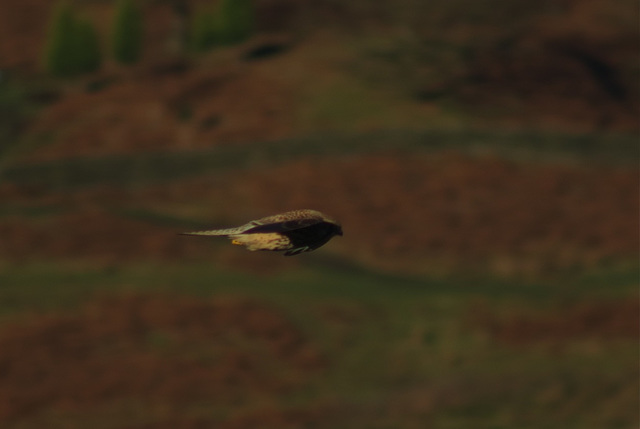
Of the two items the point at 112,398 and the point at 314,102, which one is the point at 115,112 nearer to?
the point at 314,102

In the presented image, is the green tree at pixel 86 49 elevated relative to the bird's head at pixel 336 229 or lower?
elevated

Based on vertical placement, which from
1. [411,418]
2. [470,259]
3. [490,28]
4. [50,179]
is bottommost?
[411,418]

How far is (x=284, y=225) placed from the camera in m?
2.70

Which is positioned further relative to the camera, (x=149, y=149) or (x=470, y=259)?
(x=149, y=149)

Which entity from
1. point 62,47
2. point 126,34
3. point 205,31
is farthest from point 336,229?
point 62,47

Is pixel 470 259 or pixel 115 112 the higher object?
pixel 115 112

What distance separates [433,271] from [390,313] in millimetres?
6163

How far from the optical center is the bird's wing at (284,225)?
265 cm

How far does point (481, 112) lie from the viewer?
6134 centimetres

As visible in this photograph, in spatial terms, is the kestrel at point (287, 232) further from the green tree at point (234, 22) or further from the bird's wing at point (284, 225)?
the green tree at point (234, 22)

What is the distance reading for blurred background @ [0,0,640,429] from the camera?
147 feet

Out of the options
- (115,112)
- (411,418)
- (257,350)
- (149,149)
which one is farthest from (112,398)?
(115,112)

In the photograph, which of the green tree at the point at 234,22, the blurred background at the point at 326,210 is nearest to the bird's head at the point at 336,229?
the blurred background at the point at 326,210

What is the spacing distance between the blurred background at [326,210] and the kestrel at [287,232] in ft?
134
